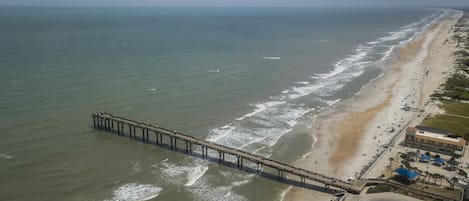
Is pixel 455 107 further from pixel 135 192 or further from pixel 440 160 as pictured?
pixel 135 192

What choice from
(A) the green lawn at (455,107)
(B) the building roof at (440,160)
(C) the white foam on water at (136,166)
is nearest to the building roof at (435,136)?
(B) the building roof at (440,160)

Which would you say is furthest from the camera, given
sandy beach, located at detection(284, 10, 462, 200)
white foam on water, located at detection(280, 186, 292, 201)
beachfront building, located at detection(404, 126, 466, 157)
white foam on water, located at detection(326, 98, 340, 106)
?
white foam on water, located at detection(326, 98, 340, 106)

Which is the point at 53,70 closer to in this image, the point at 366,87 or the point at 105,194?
the point at 105,194

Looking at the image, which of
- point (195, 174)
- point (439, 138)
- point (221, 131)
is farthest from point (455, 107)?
point (195, 174)

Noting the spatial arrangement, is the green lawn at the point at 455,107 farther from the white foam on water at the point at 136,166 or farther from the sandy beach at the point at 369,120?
the white foam on water at the point at 136,166

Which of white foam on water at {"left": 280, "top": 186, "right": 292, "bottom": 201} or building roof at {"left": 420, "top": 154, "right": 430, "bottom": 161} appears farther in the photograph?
building roof at {"left": 420, "top": 154, "right": 430, "bottom": 161}

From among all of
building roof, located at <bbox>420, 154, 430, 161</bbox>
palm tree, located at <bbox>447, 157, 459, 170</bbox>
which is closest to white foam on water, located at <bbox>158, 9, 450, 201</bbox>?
building roof, located at <bbox>420, 154, 430, 161</bbox>

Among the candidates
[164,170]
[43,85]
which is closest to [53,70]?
[43,85]

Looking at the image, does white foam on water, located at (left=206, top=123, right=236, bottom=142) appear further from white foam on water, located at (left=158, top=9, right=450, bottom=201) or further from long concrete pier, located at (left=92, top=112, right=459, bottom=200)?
long concrete pier, located at (left=92, top=112, right=459, bottom=200)
